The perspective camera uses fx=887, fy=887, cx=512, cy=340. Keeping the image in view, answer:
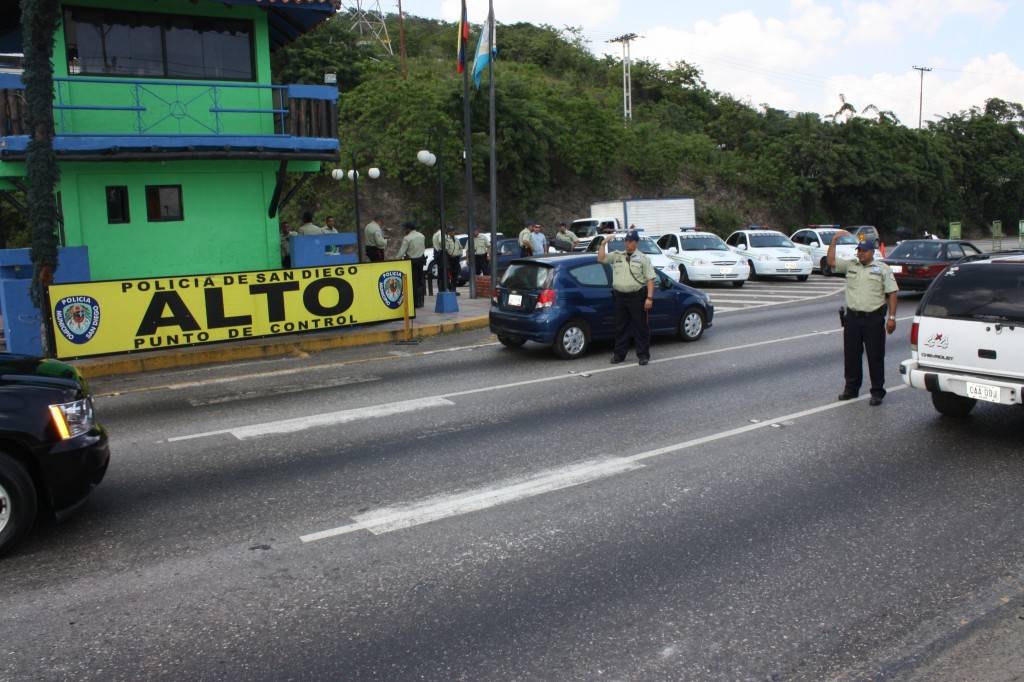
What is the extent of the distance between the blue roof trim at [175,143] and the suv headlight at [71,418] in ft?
33.9

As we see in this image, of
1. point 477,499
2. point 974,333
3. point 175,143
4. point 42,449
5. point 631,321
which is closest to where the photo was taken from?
point 42,449

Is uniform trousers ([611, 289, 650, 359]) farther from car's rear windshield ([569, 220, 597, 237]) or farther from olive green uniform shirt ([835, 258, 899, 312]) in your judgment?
car's rear windshield ([569, 220, 597, 237])

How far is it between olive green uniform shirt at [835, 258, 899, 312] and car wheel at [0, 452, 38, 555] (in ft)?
26.0

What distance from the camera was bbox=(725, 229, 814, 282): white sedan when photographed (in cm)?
2709

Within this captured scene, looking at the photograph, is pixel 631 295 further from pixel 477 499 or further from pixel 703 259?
pixel 703 259

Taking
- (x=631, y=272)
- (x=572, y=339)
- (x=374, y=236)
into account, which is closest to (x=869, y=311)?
(x=631, y=272)

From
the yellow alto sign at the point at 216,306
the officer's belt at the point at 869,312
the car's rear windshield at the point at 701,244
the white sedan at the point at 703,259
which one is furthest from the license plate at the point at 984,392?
the car's rear windshield at the point at 701,244

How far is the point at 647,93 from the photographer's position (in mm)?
61250

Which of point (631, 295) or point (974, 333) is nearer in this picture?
point (974, 333)

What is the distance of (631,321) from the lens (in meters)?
12.8

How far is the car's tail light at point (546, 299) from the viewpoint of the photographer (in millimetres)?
13133

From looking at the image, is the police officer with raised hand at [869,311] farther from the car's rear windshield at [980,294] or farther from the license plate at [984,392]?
the license plate at [984,392]

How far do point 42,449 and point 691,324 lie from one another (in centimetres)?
1095

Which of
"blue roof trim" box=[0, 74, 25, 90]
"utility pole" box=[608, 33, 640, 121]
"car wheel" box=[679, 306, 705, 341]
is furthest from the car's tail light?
"utility pole" box=[608, 33, 640, 121]
